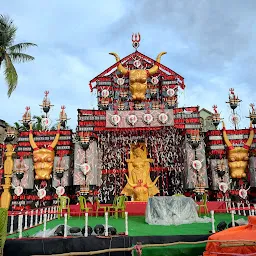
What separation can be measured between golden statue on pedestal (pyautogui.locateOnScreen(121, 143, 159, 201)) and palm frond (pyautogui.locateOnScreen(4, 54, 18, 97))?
725 centimetres

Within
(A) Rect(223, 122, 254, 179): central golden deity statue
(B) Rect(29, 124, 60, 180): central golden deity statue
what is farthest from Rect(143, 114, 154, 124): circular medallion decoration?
(B) Rect(29, 124, 60, 180): central golden deity statue

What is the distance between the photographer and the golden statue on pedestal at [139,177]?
13375mm

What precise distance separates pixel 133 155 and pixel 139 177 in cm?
154

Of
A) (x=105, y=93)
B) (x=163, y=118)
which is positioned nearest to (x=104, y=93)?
(x=105, y=93)

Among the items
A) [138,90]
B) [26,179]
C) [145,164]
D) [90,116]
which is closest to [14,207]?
[26,179]

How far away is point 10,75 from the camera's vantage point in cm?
1464

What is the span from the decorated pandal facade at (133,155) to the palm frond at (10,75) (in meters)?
1.53

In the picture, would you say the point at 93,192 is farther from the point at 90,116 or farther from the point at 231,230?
the point at 231,230

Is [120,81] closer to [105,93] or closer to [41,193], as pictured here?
[105,93]

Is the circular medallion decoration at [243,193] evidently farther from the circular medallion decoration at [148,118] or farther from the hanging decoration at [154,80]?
the hanging decoration at [154,80]

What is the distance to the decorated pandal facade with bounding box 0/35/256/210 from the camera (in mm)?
13602

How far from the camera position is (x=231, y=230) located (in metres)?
4.81

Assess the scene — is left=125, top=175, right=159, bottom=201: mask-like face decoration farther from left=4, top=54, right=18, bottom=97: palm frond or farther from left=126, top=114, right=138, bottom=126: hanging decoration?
left=4, top=54, right=18, bottom=97: palm frond

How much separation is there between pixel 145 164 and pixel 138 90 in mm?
4211
